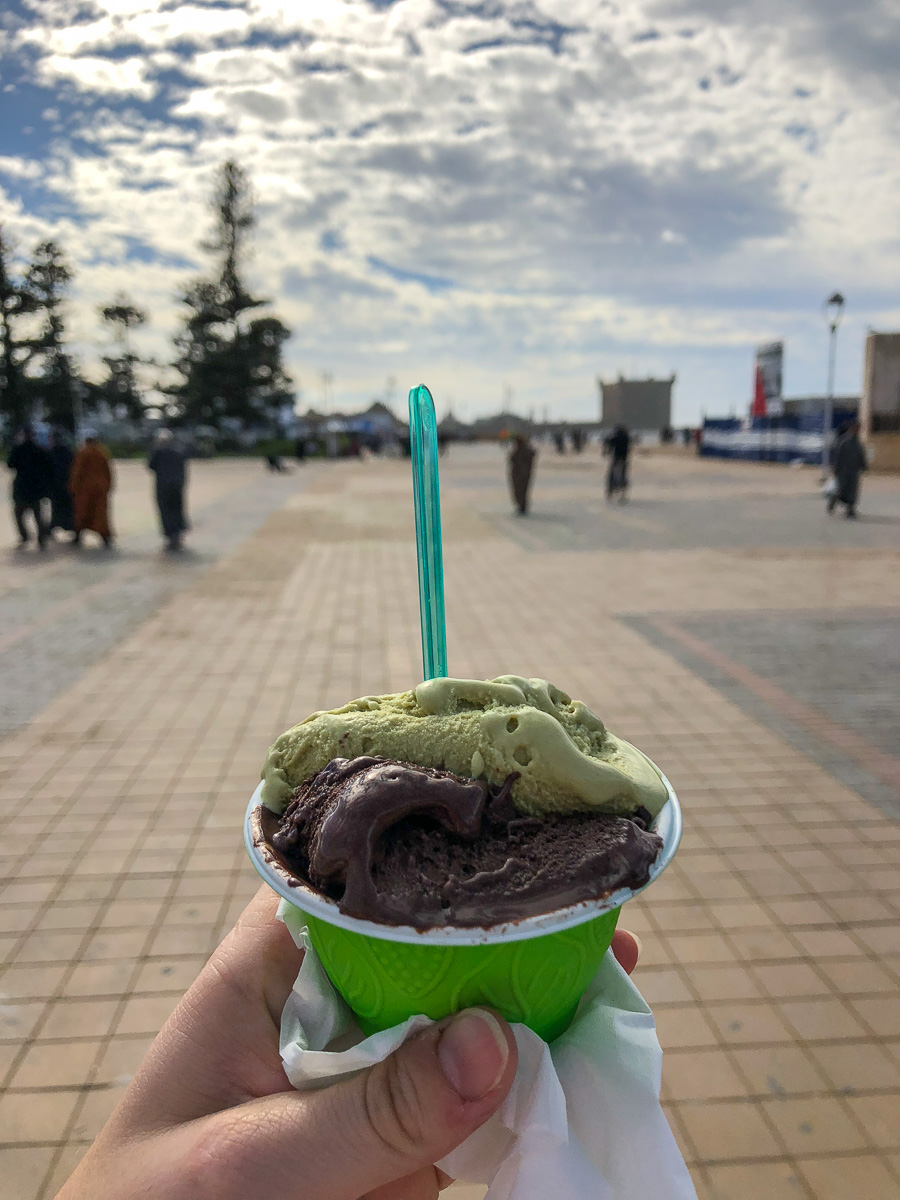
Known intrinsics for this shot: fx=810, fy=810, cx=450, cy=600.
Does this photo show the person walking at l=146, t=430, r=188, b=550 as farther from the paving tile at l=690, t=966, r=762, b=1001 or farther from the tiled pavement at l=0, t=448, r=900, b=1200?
the paving tile at l=690, t=966, r=762, b=1001

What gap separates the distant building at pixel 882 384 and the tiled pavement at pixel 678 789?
18.2 m

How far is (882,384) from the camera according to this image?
82.7 feet

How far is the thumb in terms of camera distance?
3.96 feet

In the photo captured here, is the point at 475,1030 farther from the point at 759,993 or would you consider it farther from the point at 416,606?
the point at 416,606

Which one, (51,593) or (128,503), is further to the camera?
(128,503)

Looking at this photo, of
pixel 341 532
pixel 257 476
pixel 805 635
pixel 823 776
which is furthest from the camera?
pixel 257 476

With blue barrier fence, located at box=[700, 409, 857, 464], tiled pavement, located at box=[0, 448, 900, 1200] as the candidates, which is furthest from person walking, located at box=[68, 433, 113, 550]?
blue barrier fence, located at box=[700, 409, 857, 464]

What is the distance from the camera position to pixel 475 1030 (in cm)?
121

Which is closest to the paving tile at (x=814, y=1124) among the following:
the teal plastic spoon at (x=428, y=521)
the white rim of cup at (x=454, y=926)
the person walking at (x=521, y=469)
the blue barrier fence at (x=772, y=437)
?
the white rim of cup at (x=454, y=926)

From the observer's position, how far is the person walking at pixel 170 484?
12.3 meters

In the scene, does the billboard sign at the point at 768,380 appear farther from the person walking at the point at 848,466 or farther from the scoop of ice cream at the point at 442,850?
the scoop of ice cream at the point at 442,850

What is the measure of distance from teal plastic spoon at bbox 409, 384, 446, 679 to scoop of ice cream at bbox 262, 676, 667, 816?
14cm

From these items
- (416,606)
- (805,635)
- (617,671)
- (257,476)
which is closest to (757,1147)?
(617,671)

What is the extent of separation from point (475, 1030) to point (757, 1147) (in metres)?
1.53
